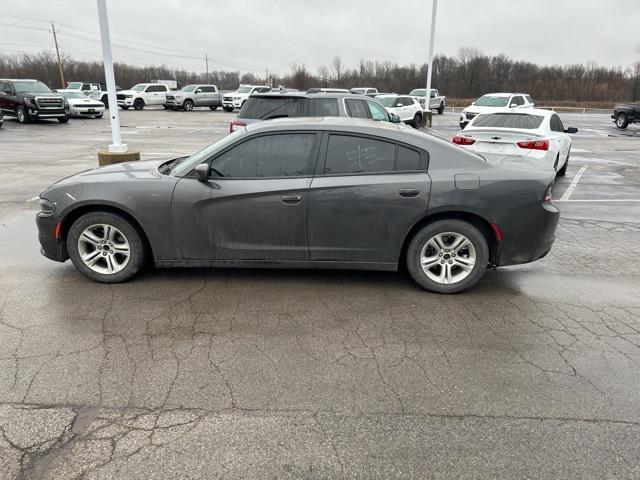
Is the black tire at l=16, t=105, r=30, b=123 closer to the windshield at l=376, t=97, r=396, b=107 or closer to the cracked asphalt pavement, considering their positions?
the windshield at l=376, t=97, r=396, b=107

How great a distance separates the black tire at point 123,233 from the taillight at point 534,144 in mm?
7188

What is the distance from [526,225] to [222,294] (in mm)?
2907

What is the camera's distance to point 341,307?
4242 mm

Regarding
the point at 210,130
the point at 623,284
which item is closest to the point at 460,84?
the point at 210,130

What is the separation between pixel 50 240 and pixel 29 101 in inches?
893

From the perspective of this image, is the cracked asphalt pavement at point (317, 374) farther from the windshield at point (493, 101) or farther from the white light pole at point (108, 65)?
the windshield at point (493, 101)

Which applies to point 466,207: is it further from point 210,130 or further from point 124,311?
point 210,130

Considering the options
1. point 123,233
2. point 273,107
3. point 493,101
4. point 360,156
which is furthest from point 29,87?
point 360,156

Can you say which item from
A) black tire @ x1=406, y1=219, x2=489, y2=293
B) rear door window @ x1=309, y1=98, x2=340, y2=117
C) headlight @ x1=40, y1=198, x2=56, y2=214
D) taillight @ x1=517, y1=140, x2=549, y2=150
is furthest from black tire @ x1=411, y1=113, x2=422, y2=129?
headlight @ x1=40, y1=198, x2=56, y2=214

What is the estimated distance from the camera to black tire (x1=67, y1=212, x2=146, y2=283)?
14.9 ft

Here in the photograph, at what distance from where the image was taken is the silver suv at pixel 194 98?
119 ft

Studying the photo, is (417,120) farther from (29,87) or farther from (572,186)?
(29,87)

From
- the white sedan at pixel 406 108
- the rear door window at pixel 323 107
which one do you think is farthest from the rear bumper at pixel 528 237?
the white sedan at pixel 406 108

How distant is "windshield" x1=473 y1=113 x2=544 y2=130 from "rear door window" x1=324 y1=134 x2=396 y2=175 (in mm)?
6036
